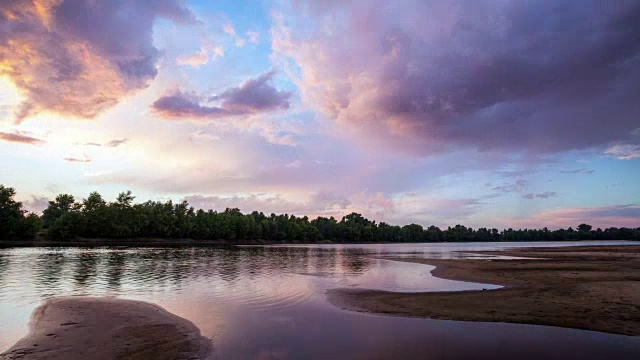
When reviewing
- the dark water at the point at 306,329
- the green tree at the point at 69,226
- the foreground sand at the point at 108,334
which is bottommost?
the dark water at the point at 306,329

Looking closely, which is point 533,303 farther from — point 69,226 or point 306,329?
point 69,226

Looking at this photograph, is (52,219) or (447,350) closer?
(447,350)

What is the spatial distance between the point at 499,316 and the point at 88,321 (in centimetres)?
2134

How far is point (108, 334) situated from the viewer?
1595 cm

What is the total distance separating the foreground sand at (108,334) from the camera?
13.5 metres

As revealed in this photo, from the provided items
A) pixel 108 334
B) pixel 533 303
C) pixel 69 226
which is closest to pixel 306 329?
pixel 108 334

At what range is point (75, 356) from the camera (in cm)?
1302

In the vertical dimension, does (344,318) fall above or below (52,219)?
below

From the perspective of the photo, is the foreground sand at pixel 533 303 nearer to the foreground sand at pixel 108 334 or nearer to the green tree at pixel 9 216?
the foreground sand at pixel 108 334

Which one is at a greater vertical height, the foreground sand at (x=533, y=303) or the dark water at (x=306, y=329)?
the foreground sand at (x=533, y=303)

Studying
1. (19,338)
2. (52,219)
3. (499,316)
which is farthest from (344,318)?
(52,219)

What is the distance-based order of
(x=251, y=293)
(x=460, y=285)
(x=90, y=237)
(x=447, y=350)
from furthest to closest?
1. (x=90, y=237)
2. (x=460, y=285)
3. (x=251, y=293)
4. (x=447, y=350)

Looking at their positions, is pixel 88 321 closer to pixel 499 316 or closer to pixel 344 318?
pixel 344 318

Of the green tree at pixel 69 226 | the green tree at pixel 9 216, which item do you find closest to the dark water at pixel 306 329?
the green tree at pixel 9 216
